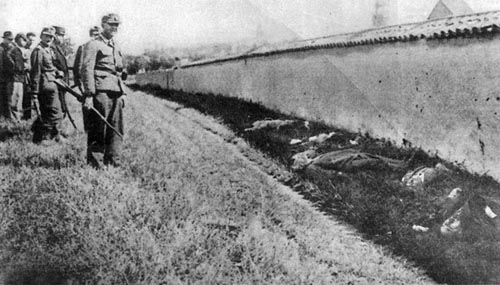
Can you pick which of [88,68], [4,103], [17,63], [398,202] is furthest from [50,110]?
[398,202]

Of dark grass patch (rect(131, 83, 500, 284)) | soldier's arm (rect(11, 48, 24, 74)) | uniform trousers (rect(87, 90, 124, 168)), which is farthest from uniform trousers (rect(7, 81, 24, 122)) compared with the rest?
dark grass patch (rect(131, 83, 500, 284))

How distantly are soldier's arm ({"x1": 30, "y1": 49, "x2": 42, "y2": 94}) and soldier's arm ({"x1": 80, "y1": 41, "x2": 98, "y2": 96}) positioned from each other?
5.54ft

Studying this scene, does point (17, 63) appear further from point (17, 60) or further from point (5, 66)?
point (5, 66)

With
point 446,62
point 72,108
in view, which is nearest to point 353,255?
point 446,62

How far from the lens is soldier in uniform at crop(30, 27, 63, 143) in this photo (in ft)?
20.0

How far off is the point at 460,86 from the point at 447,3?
91.1ft

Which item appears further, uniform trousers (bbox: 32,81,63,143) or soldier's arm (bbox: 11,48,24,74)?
soldier's arm (bbox: 11,48,24,74)

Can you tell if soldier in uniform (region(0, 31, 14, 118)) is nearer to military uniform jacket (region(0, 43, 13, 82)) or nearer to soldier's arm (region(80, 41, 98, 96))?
military uniform jacket (region(0, 43, 13, 82))

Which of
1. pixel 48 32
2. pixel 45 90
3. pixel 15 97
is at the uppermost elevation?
pixel 48 32

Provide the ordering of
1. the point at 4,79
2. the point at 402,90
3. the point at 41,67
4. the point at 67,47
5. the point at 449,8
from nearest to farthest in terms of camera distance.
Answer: the point at 41,67 → the point at 67,47 → the point at 4,79 → the point at 402,90 → the point at 449,8

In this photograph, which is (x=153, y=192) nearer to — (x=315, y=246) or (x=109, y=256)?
(x=109, y=256)

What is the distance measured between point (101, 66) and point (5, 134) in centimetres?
170

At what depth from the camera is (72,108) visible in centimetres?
855

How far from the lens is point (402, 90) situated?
25.8 feet
